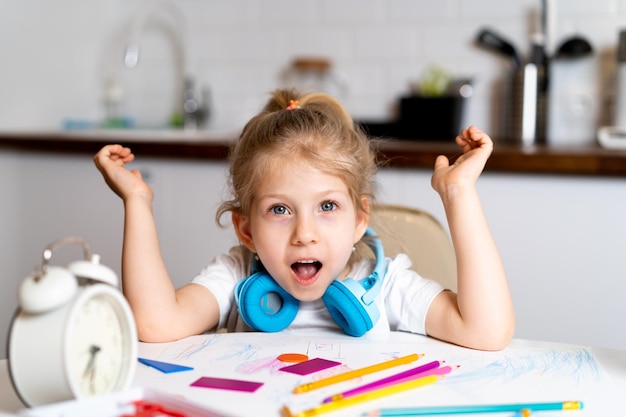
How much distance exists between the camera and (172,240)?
2.41 meters

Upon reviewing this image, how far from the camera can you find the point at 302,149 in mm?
1245

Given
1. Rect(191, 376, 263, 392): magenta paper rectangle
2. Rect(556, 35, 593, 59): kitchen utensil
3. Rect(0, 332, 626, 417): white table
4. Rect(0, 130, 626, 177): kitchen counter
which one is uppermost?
Rect(556, 35, 593, 59): kitchen utensil

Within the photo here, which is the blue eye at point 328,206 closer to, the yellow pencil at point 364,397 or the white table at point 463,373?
the white table at point 463,373

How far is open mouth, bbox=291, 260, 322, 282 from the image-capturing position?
1.21m

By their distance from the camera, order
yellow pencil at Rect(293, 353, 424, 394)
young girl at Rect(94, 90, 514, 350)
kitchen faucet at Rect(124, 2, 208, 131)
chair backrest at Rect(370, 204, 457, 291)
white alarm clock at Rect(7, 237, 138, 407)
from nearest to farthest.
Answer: white alarm clock at Rect(7, 237, 138, 407), yellow pencil at Rect(293, 353, 424, 394), young girl at Rect(94, 90, 514, 350), chair backrest at Rect(370, 204, 457, 291), kitchen faucet at Rect(124, 2, 208, 131)

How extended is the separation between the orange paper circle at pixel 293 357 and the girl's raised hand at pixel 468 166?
1.16 ft

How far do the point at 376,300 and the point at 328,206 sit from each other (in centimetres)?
17

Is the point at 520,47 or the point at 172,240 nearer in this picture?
the point at 172,240

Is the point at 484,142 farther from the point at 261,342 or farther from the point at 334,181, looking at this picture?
the point at 261,342

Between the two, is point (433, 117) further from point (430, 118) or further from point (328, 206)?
point (328, 206)

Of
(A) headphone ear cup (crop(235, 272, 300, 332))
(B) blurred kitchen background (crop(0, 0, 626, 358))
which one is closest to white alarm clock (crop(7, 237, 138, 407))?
(A) headphone ear cup (crop(235, 272, 300, 332))

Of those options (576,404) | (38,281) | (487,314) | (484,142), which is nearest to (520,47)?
(484,142)

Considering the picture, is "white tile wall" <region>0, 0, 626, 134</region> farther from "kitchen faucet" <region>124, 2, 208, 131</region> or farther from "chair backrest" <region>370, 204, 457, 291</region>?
"chair backrest" <region>370, 204, 457, 291</region>

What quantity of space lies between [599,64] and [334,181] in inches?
64.2
